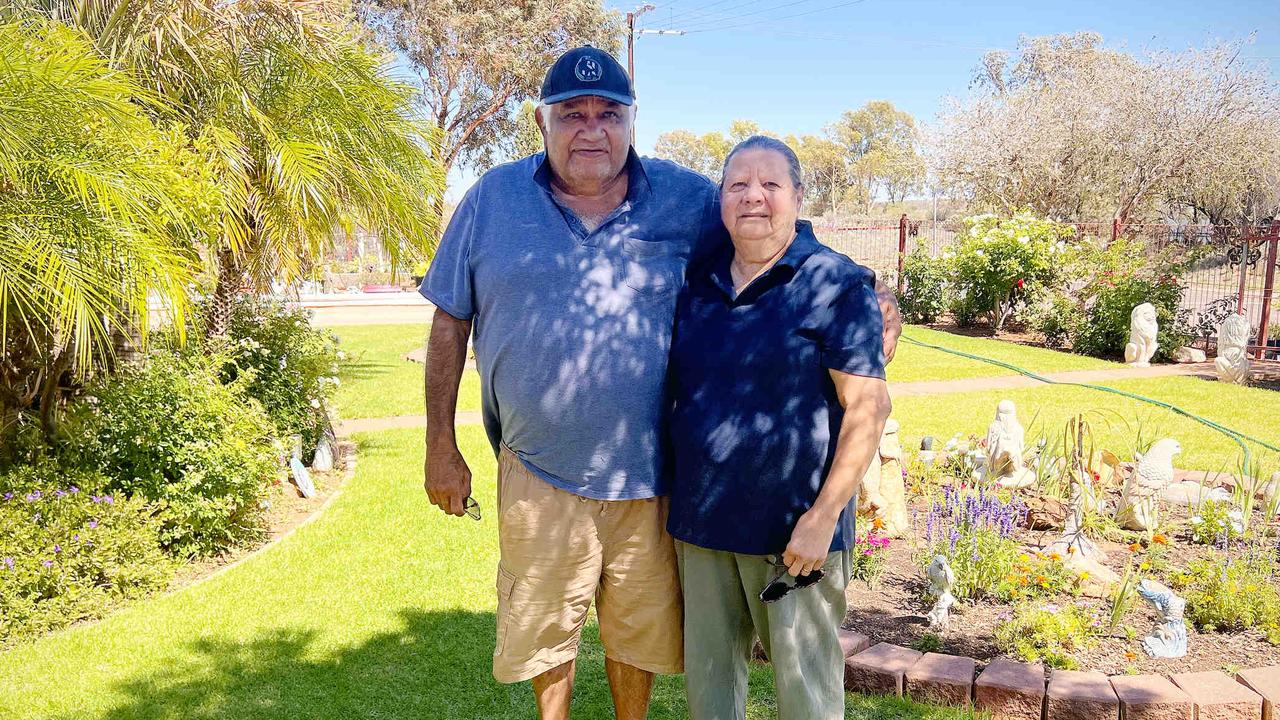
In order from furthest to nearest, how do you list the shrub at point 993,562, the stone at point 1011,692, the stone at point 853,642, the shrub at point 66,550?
the shrub at point 66,550, the shrub at point 993,562, the stone at point 853,642, the stone at point 1011,692

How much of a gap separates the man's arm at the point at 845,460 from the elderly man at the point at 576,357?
408 millimetres

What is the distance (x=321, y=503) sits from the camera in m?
6.18

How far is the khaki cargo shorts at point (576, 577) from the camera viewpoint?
→ 8.13ft

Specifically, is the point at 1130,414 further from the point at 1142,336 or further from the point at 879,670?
the point at 879,670

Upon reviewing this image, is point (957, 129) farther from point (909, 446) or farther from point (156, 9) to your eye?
point (156, 9)

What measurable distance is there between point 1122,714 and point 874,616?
1.05 meters

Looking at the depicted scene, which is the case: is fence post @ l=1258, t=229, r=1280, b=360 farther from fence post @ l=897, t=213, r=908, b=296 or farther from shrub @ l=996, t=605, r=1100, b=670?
shrub @ l=996, t=605, r=1100, b=670

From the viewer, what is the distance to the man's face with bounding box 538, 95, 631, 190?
96.0 inches

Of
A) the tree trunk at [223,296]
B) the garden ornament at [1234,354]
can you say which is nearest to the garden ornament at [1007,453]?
the tree trunk at [223,296]

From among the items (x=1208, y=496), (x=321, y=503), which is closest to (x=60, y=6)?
(x=321, y=503)

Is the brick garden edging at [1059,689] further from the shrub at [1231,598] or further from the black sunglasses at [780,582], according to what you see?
the black sunglasses at [780,582]

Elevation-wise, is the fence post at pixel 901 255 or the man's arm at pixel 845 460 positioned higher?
the fence post at pixel 901 255

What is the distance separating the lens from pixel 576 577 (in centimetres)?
254

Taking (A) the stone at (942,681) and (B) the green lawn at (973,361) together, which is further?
(B) the green lawn at (973,361)
